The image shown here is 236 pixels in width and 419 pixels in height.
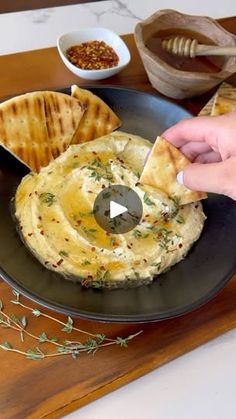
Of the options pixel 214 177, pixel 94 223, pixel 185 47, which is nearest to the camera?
pixel 214 177

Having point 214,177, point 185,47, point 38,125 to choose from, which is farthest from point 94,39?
point 214,177

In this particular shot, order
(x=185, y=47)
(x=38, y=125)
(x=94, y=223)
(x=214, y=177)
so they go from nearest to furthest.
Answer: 1. (x=214, y=177)
2. (x=94, y=223)
3. (x=38, y=125)
4. (x=185, y=47)

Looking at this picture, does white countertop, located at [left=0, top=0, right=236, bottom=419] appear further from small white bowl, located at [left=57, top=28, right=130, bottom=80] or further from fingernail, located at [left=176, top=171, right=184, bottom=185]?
small white bowl, located at [left=57, top=28, right=130, bottom=80]

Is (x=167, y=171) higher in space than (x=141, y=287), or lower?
higher

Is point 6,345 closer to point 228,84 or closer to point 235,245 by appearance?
point 235,245

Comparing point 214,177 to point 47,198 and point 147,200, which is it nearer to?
point 147,200

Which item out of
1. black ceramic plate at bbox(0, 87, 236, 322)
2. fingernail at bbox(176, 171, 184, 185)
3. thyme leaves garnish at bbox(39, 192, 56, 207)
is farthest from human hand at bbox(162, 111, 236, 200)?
thyme leaves garnish at bbox(39, 192, 56, 207)

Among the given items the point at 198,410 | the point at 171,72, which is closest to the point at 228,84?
the point at 171,72

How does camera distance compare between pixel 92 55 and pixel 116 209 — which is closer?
pixel 116 209
